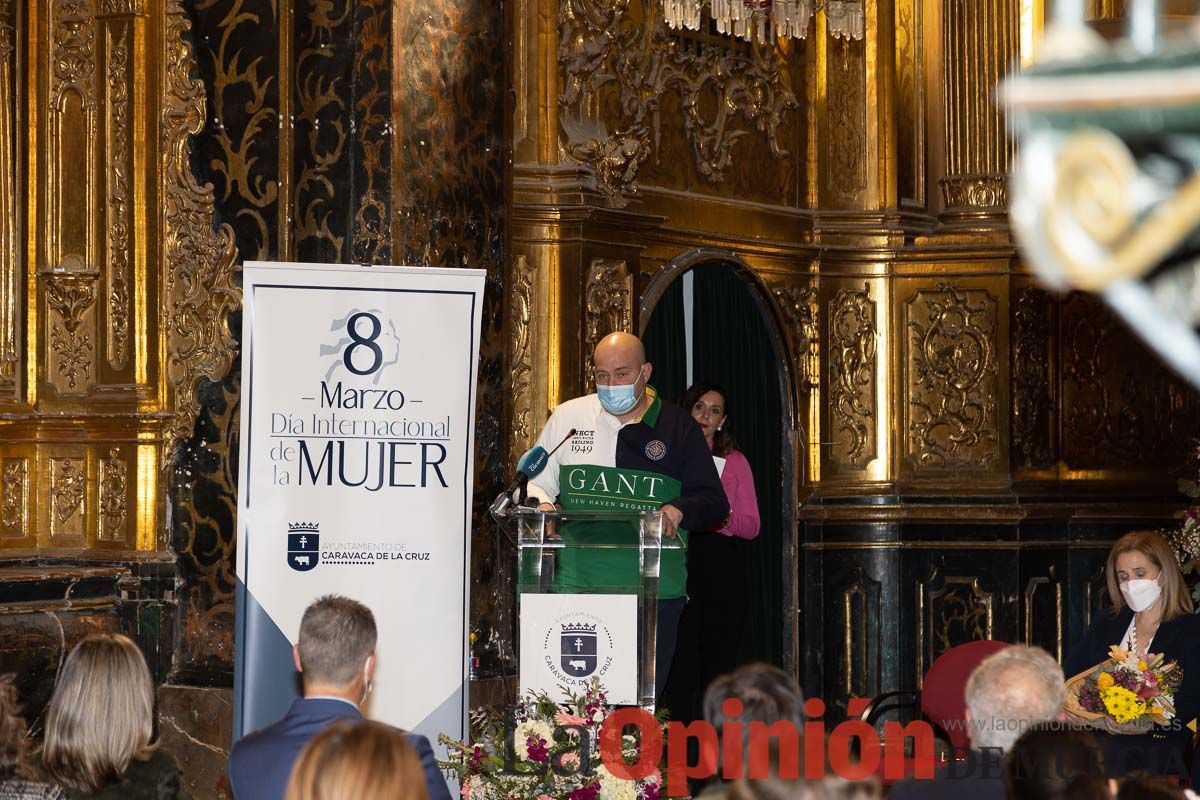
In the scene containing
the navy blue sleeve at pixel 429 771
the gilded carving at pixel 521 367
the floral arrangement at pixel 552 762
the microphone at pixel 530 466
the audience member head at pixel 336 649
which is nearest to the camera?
the navy blue sleeve at pixel 429 771

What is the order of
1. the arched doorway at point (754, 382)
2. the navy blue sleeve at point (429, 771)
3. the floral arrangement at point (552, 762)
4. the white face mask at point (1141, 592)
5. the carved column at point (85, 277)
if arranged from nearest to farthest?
the navy blue sleeve at point (429, 771) < the floral arrangement at point (552, 762) < the white face mask at point (1141, 592) < the carved column at point (85, 277) < the arched doorway at point (754, 382)

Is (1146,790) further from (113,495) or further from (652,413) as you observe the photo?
(113,495)

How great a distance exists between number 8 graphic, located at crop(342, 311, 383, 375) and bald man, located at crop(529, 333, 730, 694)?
2.52ft

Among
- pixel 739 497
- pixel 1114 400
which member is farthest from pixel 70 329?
pixel 1114 400

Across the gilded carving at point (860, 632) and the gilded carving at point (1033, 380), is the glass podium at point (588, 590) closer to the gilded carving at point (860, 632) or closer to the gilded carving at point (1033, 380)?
the gilded carving at point (860, 632)

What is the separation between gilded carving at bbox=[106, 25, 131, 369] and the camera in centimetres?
733

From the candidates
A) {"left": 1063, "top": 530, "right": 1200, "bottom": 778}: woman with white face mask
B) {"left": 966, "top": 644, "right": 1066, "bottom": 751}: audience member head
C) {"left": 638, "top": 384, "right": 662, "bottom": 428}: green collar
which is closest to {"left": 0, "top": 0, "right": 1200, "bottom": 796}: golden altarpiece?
{"left": 638, "top": 384, "right": 662, "bottom": 428}: green collar

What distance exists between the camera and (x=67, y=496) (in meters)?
7.41

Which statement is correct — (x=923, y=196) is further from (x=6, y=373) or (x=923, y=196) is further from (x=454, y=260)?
(x=6, y=373)

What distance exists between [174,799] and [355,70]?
141 inches

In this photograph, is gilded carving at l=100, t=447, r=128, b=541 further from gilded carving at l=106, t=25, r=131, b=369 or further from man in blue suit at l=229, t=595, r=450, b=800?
man in blue suit at l=229, t=595, r=450, b=800

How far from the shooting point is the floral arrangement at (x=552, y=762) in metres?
4.82

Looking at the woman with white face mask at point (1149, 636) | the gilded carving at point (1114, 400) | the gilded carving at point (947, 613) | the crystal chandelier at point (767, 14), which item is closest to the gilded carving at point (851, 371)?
the gilded carving at point (947, 613)

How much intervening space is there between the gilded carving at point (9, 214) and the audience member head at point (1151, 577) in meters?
4.50
